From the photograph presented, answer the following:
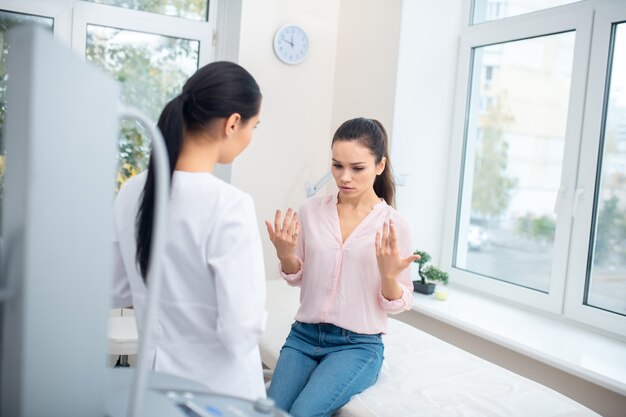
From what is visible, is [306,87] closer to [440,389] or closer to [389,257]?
[389,257]

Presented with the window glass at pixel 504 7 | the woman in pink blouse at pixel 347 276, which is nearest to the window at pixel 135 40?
the window glass at pixel 504 7

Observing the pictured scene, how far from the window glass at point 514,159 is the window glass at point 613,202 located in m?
0.22

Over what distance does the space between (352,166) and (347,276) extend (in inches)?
13.5

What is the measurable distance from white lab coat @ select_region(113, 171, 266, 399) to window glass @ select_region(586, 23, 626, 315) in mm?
1693

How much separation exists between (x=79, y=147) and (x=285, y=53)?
262 cm

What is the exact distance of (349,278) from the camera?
1726mm

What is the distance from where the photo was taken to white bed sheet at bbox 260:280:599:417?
4.99 feet

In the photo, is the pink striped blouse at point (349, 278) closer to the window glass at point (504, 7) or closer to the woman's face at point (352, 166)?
the woman's face at point (352, 166)

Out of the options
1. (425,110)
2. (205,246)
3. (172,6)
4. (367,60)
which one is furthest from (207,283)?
(172,6)

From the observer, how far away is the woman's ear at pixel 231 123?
1.07 metres

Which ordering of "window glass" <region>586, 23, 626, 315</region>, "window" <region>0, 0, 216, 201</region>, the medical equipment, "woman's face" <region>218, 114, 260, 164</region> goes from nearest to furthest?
1. the medical equipment
2. "woman's face" <region>218, 114, 260, 164</region>
3. "window glass" <region>586, 23, 626, 315</region>
4. "window" <region>0, 0, 216, 201</region>

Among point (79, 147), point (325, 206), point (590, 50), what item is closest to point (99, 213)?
point (79, 147)

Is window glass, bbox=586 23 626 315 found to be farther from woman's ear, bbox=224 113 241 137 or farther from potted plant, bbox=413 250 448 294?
woman's ear, bbox=224 113 241 137

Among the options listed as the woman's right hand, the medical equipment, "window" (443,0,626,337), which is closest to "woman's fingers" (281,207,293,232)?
the woman's right hand
